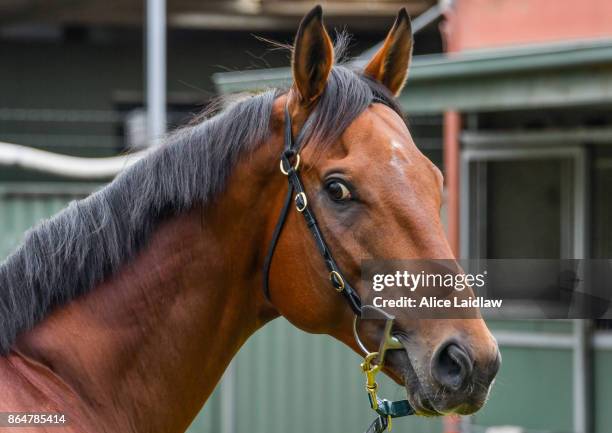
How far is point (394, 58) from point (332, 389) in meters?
5.10

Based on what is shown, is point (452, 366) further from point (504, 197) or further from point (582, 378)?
point (504, 197)

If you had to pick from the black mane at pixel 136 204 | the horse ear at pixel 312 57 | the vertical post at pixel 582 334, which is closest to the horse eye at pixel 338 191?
the black mane at pixel 136 204

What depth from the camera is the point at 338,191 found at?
2.65 m

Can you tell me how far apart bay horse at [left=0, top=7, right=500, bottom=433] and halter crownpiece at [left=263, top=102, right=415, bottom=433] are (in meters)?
0.02

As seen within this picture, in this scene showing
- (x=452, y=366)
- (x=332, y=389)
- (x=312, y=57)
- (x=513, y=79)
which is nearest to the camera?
(x=452, y=366)

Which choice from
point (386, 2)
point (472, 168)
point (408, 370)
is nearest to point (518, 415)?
point (472, 168)

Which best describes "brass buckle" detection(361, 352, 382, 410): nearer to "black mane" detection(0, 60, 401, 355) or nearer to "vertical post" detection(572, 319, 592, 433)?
"black mane" detection(0, 60, 401, 355)

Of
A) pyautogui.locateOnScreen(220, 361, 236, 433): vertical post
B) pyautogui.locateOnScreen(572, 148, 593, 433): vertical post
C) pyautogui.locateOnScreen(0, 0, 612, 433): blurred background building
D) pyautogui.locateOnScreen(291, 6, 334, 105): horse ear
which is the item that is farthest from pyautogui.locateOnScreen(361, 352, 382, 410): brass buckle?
pyautogui.locateOnScreen(220, 361, 236, 433): vertical post

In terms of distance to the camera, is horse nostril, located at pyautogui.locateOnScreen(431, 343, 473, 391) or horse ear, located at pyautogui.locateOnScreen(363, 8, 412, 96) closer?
horse nostril, located at pyautogui.locateOnScreen(431, 343, 473, 391)

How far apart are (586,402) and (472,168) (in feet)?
7.20

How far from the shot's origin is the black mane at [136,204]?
8.68ft

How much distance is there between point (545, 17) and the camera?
7.82 m

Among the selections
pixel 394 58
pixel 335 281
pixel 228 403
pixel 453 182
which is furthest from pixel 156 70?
pixel 335 281

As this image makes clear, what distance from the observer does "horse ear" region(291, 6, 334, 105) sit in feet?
8.73
